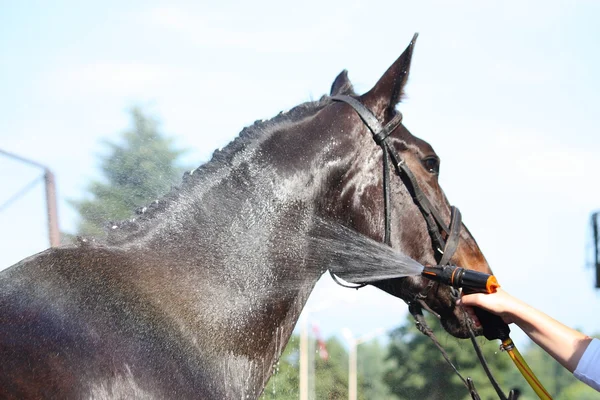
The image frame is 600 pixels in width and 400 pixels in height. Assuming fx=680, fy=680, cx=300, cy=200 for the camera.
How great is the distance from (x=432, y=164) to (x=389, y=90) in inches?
18.0

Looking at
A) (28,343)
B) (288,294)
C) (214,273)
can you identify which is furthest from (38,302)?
(288,294)

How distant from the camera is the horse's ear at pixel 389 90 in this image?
11.4 feet

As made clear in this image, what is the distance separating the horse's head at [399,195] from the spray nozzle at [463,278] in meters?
0.17

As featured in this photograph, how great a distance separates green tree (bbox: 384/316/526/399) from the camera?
7.15 metres

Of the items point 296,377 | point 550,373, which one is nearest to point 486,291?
point 296,377

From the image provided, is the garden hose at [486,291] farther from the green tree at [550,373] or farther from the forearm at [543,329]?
the green tree at [550,373]

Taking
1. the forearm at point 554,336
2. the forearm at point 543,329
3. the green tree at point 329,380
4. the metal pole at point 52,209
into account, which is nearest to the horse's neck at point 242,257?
the forearm at point 543,329

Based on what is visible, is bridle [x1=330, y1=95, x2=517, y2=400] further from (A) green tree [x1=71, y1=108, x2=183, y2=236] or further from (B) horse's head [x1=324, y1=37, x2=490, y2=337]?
(A) green tree [x1=71, y1=108, x2=183, y2=236]

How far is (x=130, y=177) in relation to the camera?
396cm

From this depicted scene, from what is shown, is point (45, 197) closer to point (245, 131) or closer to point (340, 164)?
point (245, 131)

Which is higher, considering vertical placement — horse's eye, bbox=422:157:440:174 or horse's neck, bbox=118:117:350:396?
horse's eye, bbox=422:157:440:174

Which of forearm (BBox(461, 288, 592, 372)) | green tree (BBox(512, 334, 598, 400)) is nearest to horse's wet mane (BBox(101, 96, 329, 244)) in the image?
forearm (BBox(461, 288, 592, 372))

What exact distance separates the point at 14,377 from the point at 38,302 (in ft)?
1.20

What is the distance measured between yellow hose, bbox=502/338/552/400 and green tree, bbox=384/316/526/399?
0.49 meters
